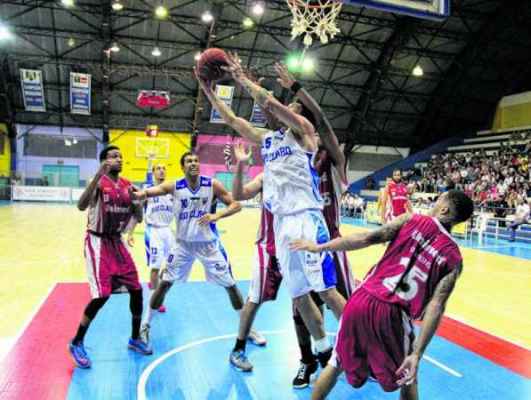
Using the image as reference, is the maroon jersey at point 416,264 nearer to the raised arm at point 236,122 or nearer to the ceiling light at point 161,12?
the raised arm at point 236,122

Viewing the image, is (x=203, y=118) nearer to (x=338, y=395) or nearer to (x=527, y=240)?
(x=527, y=240)

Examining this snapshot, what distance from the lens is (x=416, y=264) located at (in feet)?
7.59

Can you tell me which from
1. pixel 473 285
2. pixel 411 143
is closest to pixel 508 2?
pixel 411 143

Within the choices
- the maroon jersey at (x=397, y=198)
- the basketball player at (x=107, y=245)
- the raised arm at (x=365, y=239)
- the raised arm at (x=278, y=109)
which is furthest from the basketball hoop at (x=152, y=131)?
the raised arm at (x=365, y=239)

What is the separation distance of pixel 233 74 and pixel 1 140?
26.8 m

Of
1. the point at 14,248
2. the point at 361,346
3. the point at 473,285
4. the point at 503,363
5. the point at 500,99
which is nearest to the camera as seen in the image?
the point at 361,346

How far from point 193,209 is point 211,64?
4.94ft

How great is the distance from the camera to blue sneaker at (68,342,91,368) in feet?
12.2

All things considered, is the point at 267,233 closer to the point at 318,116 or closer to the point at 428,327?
the point at 318,116

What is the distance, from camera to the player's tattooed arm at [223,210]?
14.4ft

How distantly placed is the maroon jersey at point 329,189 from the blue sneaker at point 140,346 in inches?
76.9

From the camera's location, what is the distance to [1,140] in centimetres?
2562

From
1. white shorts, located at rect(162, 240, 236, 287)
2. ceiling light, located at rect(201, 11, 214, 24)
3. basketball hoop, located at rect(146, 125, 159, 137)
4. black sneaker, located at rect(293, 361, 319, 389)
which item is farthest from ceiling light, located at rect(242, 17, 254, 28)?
black sneaker, located at rect(293, 361, 319, 389)

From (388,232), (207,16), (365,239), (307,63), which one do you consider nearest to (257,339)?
(365,239)
